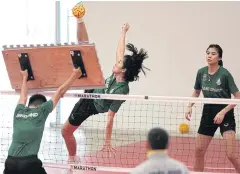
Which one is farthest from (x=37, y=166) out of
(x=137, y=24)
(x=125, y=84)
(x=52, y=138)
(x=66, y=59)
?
(x=137, y=24)

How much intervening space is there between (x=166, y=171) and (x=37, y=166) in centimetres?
196

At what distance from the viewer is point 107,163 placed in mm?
7824

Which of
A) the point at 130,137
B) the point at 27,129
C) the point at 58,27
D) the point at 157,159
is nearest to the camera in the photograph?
the point at 157,159

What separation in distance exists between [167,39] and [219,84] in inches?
209

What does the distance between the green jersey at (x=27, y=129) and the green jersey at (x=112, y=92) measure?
1.42 meters

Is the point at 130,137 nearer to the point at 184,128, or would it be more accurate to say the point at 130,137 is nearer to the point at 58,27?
the point at 184,128

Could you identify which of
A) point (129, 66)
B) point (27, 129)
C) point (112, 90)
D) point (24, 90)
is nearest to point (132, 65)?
point (129, 66)

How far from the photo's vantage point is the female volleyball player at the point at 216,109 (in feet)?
20.1

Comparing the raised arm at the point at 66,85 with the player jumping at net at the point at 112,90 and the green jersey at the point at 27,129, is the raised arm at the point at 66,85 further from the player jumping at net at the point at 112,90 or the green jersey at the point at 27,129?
the player jumping at net at the point at 112,90

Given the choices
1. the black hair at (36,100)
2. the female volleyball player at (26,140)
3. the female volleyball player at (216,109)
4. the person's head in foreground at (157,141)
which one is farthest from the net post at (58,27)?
the person's head in foreground at (157,141)

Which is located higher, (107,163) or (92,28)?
(92,28)

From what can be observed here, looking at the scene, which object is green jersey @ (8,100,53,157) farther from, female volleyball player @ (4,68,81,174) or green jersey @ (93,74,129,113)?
green jersey @ (93,74,129,113)

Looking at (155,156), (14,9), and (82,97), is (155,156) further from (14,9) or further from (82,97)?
(14,9)

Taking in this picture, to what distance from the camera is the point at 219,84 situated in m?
6.16
